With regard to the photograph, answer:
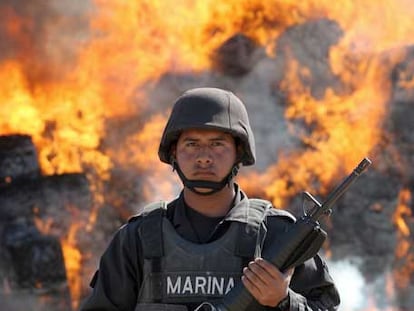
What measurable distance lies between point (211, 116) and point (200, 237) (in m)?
0.46

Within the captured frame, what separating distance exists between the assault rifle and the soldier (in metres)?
0.13

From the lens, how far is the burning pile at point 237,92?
41.5 feet

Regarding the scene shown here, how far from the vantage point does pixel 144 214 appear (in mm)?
3297

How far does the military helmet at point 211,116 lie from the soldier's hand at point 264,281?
0.54m

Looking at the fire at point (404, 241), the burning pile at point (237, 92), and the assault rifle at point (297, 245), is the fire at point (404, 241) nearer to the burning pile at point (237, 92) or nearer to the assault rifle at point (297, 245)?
the burning pile at point (237, 92)

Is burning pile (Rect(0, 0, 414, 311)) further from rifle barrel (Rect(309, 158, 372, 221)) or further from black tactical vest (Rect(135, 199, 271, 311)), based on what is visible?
rifle barrel (Rect(309, 158, 372, 221))

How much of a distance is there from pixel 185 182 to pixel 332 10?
10955 millimetres

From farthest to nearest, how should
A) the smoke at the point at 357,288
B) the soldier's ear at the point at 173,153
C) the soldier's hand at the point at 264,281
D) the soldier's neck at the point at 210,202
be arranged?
the smoke at the point at 357,288
the soldier's ear at the point at 173,153
the soldier's neck at the point at 210,202
the soldier's hand at the point at 264,281

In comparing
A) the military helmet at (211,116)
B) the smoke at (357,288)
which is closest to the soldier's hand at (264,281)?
the military helmet at (211,116)

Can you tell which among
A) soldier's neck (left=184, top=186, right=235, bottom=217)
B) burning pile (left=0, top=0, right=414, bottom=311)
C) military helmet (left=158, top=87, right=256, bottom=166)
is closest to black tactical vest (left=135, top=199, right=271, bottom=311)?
soldier's neck (left=184, top=186, right=235, bottom=217)

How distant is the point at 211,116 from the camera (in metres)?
3.23

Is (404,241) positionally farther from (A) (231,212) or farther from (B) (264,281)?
(B) (264,281)

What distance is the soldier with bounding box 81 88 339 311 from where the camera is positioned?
316 centimetres

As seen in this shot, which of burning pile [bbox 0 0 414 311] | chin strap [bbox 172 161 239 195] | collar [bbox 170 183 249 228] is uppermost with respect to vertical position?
burning pile [bbox 0 0 414 311]
